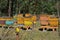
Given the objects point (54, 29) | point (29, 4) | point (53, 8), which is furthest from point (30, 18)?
point (53, 8)

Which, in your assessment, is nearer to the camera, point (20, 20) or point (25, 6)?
point (20, 20)

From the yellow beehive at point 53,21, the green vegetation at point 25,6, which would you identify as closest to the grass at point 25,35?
the yellow beehive at point 53,21

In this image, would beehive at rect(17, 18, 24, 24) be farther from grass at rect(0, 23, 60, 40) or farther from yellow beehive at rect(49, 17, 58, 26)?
yellow beehive at rect(49, 17, 58, 26)

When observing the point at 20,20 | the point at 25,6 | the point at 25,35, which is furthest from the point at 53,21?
the point at 25,6

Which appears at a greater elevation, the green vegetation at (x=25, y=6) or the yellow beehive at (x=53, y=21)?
the green vegetation at (x=25, y=6)

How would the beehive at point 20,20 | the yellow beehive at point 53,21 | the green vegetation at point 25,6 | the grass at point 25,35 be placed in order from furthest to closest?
the green vegetation at point 25,6 → the beehive at point 20,20 → the yellow beehive at point 53,21 → the grass at point 25,35

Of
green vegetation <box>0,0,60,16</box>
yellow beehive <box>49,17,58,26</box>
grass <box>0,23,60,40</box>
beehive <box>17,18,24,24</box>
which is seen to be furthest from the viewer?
green vegetation <box>0,0,60,16</box>

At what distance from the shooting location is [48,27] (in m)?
12.3

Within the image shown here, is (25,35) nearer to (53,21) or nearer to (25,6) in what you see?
(53,21)

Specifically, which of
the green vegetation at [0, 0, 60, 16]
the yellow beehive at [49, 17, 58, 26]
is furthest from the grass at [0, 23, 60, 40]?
the green vegetation at [0, 0, 60, 16]

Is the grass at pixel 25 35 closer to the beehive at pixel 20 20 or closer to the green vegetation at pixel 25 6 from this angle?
the beehive at pixel 20 20

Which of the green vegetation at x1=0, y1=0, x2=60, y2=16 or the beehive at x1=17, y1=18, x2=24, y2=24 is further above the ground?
the green vegetation at x1=0, y1=0, x2=60, y2=16

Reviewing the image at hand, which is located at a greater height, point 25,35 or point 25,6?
point 25,6

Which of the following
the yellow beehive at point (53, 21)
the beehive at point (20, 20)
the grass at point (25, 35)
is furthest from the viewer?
the beehive at point (20, 20)
